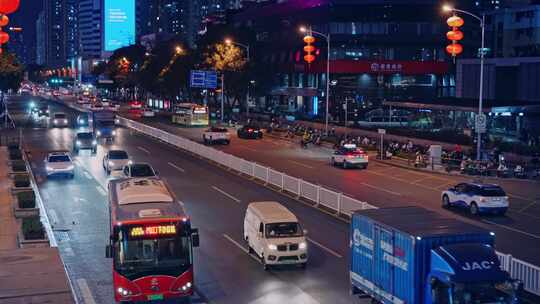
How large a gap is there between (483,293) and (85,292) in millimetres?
11483

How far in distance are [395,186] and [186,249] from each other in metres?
25.9

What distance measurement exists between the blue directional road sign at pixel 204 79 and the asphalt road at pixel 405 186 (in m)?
37.9

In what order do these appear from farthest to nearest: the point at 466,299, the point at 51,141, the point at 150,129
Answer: the point at 150,129
the point at 51,141
the point at 466,299

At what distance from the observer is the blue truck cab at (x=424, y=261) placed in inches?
661

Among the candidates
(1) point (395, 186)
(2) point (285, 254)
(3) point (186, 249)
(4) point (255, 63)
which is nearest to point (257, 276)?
(2) point (285, 254)

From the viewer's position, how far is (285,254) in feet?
80.4

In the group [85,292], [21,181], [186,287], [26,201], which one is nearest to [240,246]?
[85,292]

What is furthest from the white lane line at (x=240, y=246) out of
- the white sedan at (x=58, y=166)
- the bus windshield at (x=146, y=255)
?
the white sedan at (x=58, y=166)

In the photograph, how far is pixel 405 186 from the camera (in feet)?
146

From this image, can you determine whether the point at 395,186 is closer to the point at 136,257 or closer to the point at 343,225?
the point at 343,225

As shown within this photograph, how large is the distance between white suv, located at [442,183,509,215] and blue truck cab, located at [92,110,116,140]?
145 ft

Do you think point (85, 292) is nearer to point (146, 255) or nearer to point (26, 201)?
point (146, 255)

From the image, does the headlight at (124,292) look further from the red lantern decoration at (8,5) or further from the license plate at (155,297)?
the red lantern decoration at (8,5)

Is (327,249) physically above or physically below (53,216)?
below
